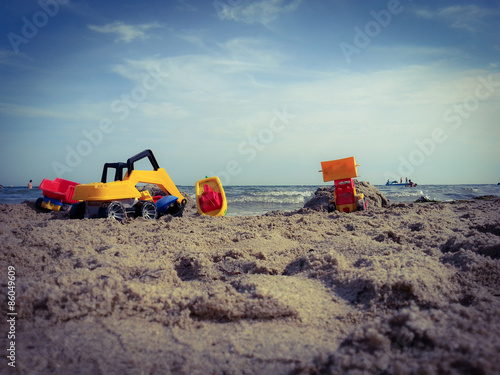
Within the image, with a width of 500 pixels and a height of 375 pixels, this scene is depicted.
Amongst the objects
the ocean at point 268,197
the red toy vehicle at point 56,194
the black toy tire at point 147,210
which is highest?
the red toy vehicle at point 56,194

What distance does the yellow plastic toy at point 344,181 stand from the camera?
704cm

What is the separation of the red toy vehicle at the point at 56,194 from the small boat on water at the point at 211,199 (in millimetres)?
3455

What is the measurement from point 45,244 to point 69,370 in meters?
2.47

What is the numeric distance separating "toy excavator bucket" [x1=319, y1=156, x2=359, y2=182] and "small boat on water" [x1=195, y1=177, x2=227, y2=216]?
7.72ft

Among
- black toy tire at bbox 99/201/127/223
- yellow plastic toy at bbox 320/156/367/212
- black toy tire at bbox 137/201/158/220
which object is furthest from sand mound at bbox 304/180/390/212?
black toy tire at bbox 99/201/127/223

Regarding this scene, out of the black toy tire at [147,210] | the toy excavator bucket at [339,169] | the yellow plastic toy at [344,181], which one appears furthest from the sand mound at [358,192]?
the black toy tire at [147,210]

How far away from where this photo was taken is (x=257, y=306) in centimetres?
196

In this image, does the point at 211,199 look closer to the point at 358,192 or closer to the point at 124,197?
the point at 124,197

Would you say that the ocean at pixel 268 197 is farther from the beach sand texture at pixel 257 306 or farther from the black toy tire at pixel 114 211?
the beach sand texture at pixel 257 306

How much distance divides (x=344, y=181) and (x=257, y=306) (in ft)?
19.2

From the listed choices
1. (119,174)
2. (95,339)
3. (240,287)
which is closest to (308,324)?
(240,287)

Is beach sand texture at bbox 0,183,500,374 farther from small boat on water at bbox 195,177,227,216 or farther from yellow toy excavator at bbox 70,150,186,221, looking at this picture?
small boat on water at bbox 195,177,227,216

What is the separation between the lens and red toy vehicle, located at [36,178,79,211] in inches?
310

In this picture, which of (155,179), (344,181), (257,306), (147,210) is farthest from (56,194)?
(257,306)
